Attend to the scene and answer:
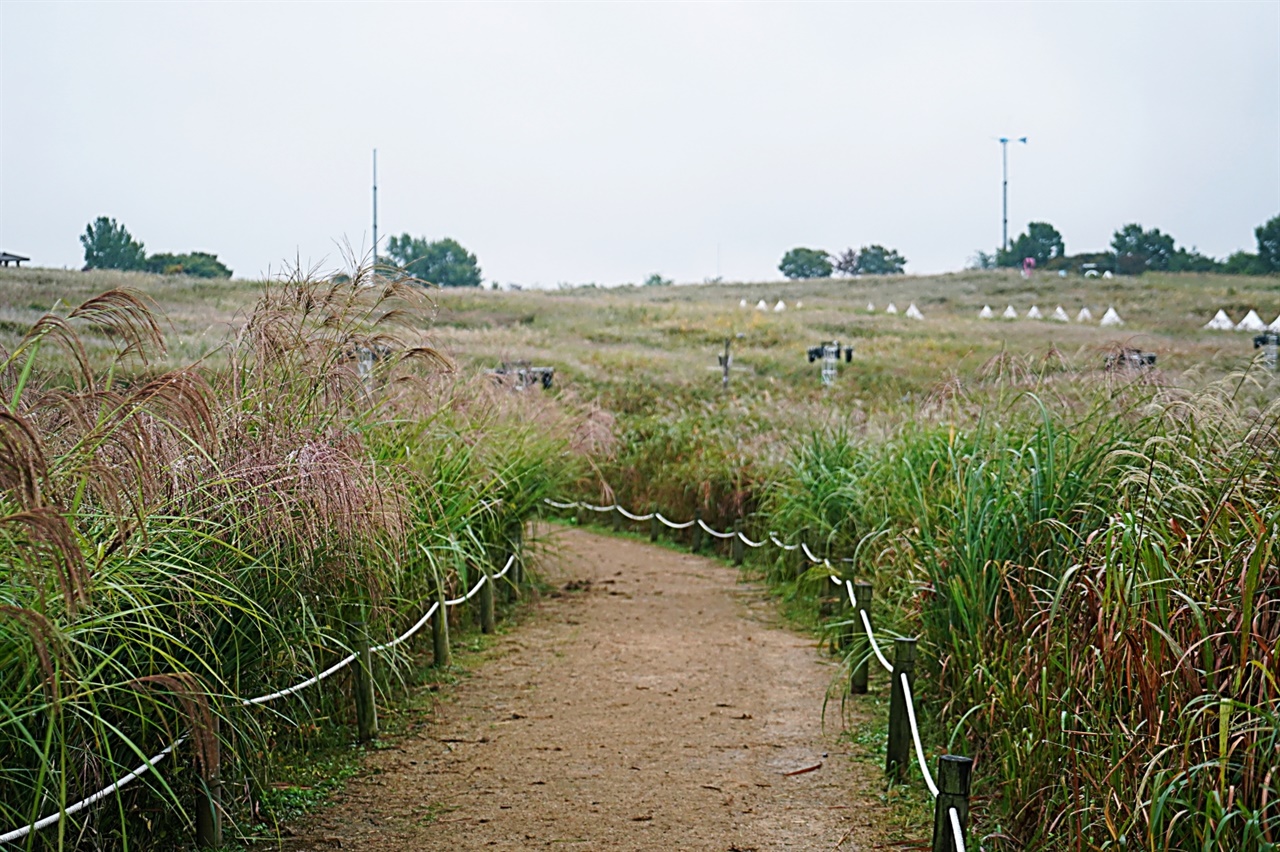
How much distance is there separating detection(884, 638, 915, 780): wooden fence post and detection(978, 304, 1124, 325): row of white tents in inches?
1256

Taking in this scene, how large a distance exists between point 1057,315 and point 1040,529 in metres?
35.8

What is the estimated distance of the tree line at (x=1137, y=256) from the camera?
42625mm

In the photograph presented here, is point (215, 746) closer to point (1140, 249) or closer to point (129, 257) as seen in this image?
point (129, 257)

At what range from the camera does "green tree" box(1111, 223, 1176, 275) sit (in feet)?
182

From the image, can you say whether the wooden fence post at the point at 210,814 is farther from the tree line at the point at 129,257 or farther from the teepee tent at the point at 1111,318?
the teepee tent at the point at 1111,318

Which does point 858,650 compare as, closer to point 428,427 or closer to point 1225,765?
point 428,427

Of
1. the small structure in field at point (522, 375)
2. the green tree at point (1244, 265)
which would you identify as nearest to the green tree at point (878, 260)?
the green tree at point (1244, 265)

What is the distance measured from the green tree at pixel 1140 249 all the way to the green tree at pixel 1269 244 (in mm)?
10170

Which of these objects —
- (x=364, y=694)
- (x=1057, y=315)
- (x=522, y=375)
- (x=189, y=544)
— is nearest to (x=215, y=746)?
(x=189, y=544)

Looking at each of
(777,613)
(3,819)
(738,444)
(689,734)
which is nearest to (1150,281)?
(738,444)

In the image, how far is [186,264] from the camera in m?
10.2

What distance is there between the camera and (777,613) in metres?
8.09

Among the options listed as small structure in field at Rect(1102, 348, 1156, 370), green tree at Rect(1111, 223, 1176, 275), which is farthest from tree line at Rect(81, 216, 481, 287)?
green tree at Rect(1111, 223, 1176, 275)

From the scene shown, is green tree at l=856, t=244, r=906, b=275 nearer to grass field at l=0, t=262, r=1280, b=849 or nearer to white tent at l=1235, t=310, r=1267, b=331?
white tent at l=1235, t=310, r=1267, b=331
